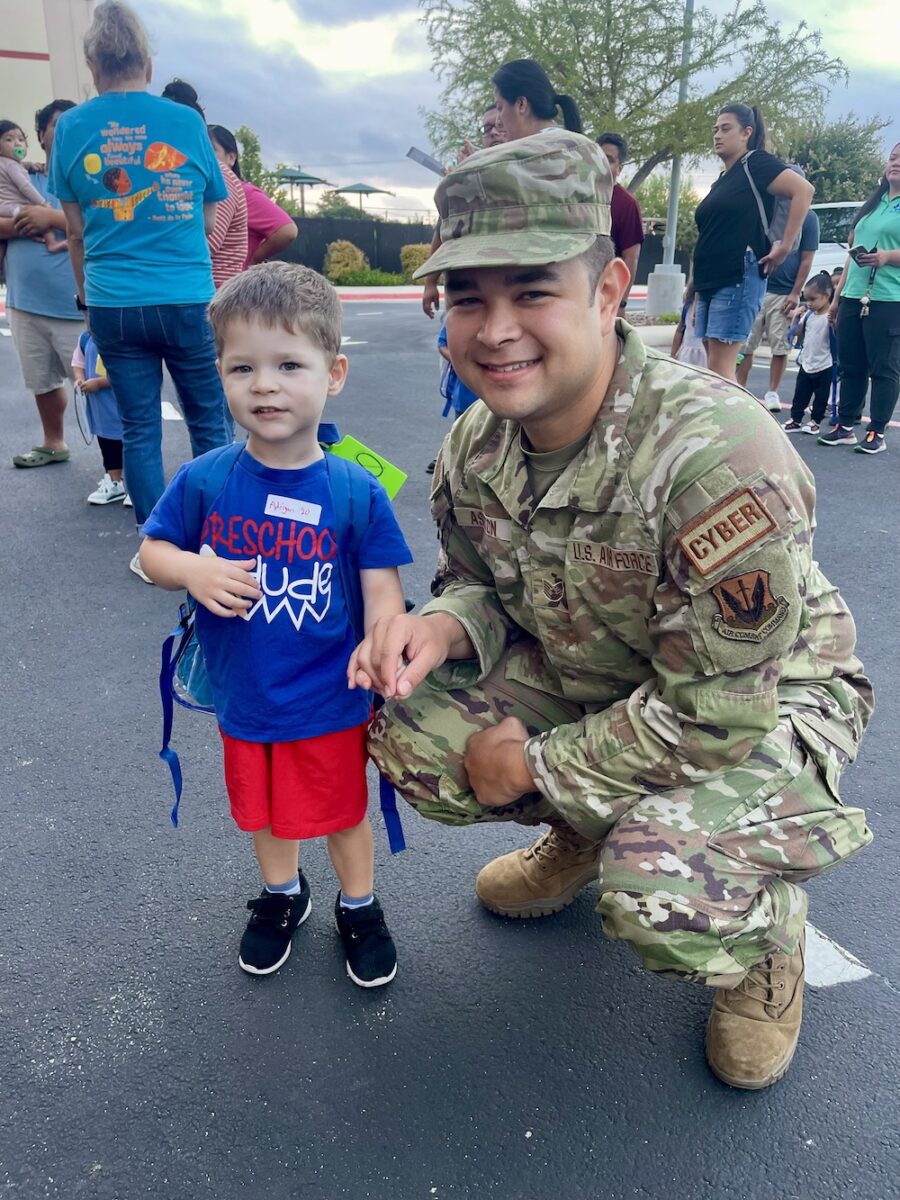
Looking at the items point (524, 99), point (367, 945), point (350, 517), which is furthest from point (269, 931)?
point (524, 99)

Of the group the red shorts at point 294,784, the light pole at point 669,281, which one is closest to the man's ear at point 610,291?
the red shorts at point 294,784

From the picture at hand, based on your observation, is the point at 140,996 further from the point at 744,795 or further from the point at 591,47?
the point at 591,47

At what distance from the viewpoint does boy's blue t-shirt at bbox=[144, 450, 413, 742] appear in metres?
1.54

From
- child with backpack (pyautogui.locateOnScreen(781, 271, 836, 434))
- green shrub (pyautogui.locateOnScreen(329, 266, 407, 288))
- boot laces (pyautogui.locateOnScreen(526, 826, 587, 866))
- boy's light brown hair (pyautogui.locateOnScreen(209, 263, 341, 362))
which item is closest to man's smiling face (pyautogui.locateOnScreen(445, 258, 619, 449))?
boy's light brown hair (pyautogui.locateOnScreen(209, 263, 341, 362))

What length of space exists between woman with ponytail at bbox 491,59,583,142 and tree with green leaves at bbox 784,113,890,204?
101 feet

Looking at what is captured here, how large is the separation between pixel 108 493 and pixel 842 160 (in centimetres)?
3314

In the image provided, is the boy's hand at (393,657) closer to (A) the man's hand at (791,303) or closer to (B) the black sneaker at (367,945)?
(B) the black sneaker at (367,945)

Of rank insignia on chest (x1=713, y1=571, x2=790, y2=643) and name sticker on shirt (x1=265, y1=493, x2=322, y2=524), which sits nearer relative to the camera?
rank insignia on chest (x1=713, y1=571, x2=790, y2=643)

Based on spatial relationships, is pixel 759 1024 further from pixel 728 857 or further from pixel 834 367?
pixel 834 367

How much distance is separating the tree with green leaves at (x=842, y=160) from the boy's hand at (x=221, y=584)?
33620mm

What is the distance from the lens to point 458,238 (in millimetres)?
1423

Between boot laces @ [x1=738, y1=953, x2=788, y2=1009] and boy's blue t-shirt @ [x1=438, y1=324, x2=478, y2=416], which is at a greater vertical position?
boy's blue t-shirt @ [x1=438, y1=324, x2=478, y2=416]

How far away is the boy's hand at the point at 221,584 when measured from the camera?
1.47 m

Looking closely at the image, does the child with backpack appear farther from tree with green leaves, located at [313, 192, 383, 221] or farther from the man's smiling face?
tree with green leaves, located at [313, 192, 383, 221]
